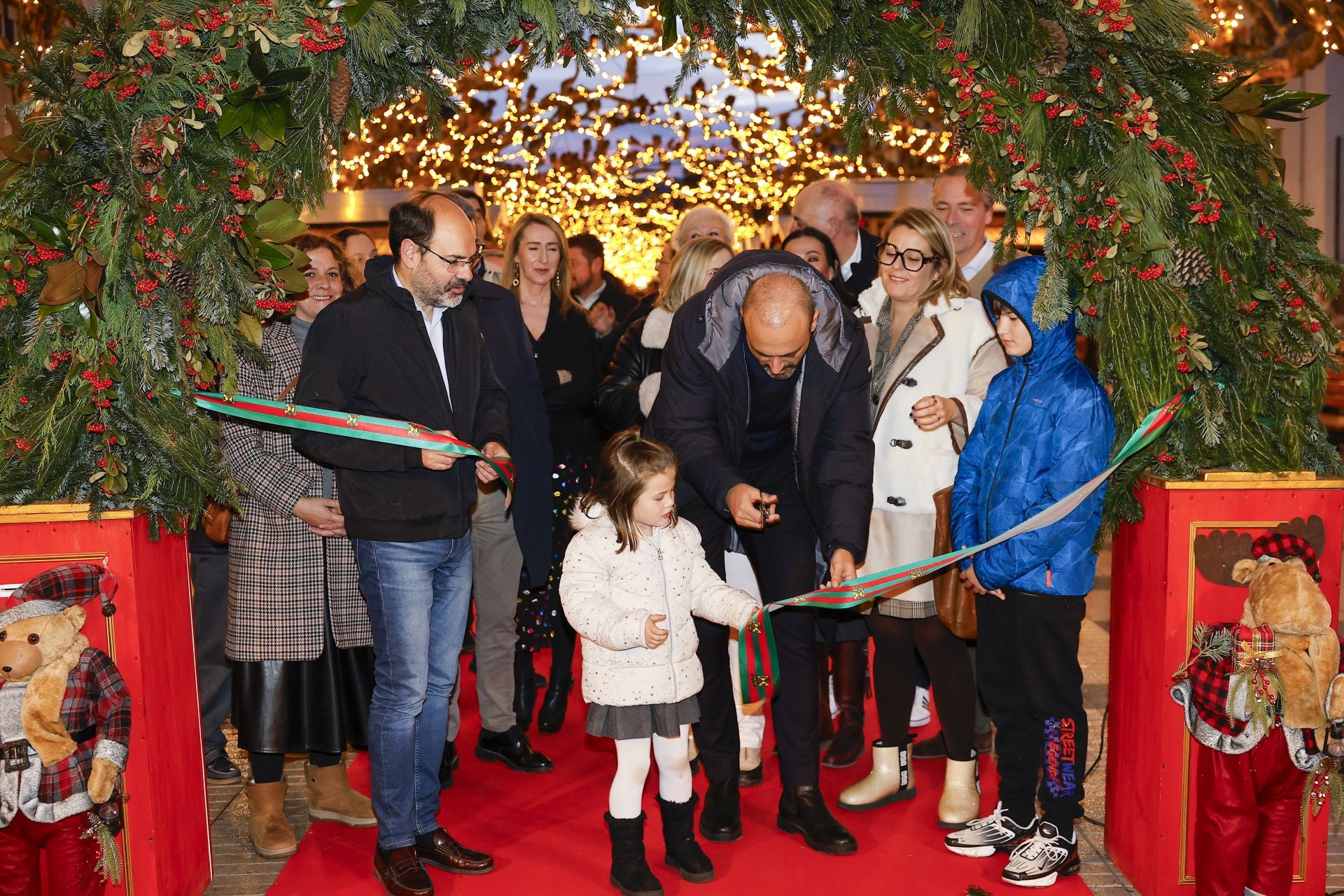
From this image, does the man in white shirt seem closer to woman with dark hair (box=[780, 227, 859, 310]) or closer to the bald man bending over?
woman with dark hair (box=[780, 227, 859, 310])

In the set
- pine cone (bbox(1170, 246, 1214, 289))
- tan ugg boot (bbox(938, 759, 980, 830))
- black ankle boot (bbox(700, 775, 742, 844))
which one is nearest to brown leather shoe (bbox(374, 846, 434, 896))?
black ankle boot (bbox(700, 775, 742, 844))

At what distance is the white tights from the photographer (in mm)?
3340

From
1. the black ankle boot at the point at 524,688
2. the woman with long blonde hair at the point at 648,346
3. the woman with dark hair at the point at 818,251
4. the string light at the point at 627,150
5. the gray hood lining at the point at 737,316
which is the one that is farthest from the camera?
the string light at the point at 627,150

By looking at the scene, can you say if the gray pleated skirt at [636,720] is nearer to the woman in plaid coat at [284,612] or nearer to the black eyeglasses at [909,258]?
the woman in plaid coat at [284,612]

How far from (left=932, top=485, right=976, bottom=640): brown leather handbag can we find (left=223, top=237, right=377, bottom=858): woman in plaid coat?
1.80 m

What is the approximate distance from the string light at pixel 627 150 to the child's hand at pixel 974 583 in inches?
309

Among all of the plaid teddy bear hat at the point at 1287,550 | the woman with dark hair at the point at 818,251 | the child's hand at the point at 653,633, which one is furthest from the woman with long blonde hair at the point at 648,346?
the plaid teddy bear hat at the point at 1287,550

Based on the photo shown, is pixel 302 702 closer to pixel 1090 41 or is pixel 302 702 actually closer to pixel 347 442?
pixel 347 442


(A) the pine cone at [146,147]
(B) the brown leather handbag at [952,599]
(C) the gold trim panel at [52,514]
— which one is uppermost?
(A) the pine cone at [146,147]

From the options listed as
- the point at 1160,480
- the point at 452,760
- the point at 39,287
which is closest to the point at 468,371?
the point at 39,287

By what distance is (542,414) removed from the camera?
4.35 m

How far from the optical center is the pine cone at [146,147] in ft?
10.1

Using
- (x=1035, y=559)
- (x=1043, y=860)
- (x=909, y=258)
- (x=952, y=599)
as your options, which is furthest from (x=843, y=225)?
(x=1043, y=860)

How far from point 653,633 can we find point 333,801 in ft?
4.86
